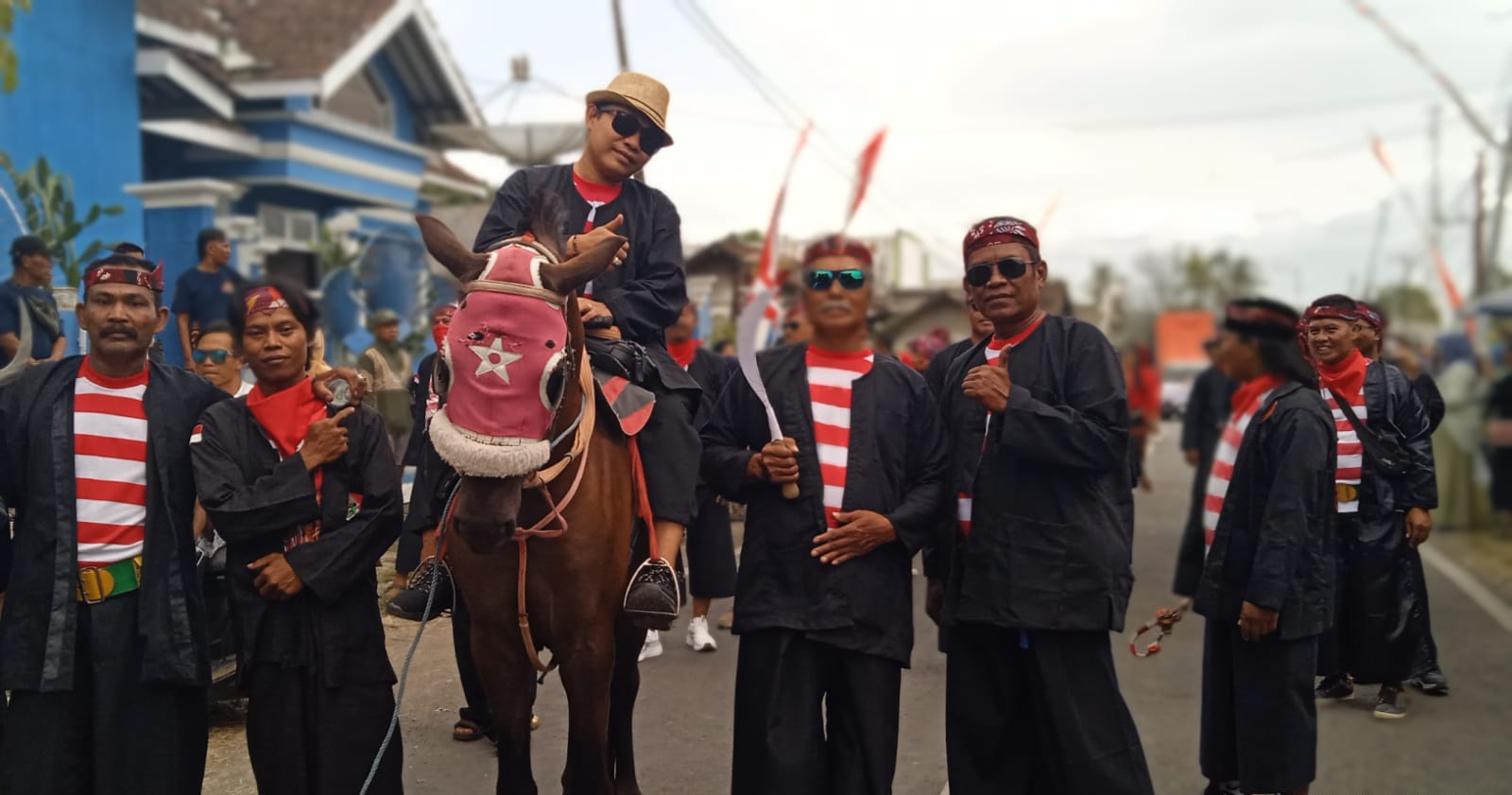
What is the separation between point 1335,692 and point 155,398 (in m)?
5.74

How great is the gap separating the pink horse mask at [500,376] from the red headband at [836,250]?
40.1 inches

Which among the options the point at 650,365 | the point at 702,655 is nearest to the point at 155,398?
the point at 650,365

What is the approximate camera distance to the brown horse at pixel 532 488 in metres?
3.61

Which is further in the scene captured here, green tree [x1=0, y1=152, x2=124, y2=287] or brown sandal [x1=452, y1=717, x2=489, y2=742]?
green tree [x1=0, y1=152, x2=124, y2=287]

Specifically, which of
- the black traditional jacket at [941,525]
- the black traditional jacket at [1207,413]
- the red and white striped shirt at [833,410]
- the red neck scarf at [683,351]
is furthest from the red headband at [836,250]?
the black traditional jacket at [1207,413]

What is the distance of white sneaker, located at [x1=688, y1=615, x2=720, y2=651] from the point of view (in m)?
7.93

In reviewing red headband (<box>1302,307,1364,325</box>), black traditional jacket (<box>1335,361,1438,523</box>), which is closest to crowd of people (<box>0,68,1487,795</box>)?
red headband (<box>1302,307,1364,325</box>)

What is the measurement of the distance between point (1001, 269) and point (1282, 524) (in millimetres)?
1473

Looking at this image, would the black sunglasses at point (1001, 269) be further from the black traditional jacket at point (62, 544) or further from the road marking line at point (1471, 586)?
the road marking line at point (1471, 586)

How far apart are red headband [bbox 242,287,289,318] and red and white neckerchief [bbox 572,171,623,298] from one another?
1.12 m

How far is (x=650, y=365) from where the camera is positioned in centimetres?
448

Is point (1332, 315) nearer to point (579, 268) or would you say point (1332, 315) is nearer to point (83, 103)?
point (579, 268)

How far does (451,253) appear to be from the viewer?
385 centimetres

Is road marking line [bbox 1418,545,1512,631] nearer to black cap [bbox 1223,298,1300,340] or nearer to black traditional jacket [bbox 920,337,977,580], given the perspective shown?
black cap [bbox 1223,298,1300,340]
